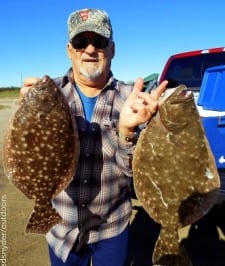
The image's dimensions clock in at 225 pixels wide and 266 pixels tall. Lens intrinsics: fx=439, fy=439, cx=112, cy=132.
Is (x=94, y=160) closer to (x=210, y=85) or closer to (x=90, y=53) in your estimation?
(x=90, y=53)

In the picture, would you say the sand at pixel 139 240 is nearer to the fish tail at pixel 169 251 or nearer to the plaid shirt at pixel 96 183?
the plaid shirt at pixel 96 183

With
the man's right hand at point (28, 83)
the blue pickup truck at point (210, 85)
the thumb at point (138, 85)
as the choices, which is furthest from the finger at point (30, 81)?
the blue pickup truck at point (210, 85)

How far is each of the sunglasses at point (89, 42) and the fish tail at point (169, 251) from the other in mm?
1408

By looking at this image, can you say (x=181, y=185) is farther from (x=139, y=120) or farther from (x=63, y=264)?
(x=63, y=264)

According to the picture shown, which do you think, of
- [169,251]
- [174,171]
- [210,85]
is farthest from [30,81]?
[210,85]

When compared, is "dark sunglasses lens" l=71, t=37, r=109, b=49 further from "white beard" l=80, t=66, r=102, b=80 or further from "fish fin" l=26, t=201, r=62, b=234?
"fish fin" l=26, t=201, r=62, b=234

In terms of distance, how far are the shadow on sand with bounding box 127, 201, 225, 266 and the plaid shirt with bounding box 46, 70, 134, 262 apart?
1.86m

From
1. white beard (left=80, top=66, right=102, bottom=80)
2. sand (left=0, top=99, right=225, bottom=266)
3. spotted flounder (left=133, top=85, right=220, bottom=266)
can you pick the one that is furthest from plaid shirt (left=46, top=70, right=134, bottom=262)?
sand (left=0, top=99, right=225, bottom=266)

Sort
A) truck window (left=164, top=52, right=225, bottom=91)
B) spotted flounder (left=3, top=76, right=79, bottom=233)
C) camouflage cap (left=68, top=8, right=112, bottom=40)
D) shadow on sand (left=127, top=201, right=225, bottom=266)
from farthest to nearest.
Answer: truck window (left=164, top=52, right=225, bottom=91) < shadow on sand (left=127, top=201, right=225, bottom=266) < camouflage cap (left=68, top=8, right=112, bottom=40) < spotted flounder (left=3, top=76, right=79, bottom=233)

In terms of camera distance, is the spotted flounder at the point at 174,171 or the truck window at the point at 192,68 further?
the truck window at the point at 192,68

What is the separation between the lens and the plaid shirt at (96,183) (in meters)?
3.30

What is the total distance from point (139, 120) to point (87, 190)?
0.92 metres

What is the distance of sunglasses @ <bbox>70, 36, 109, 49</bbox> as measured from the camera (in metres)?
3.26

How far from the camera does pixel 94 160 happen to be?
131 inches
